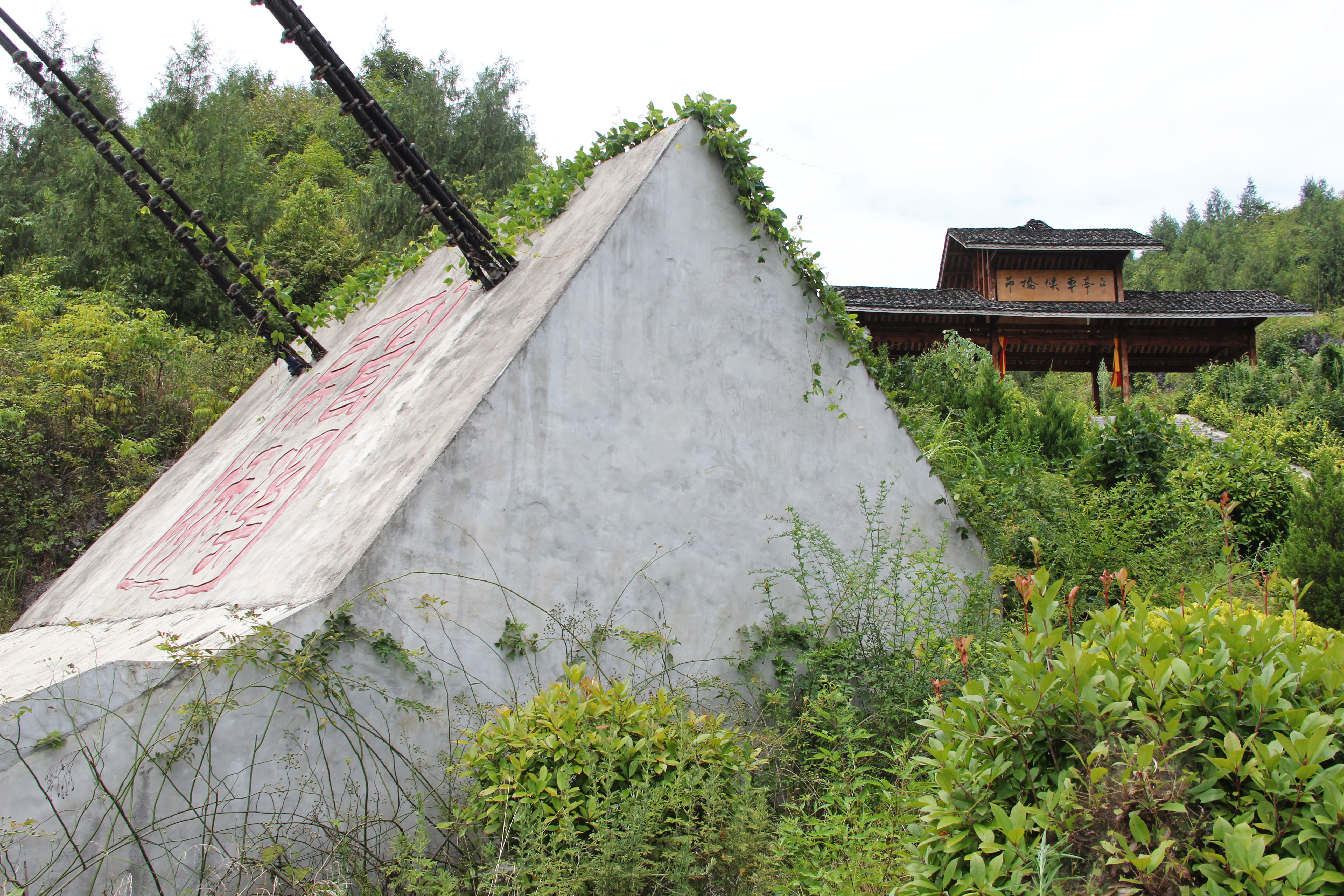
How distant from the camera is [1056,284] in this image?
2012 cm

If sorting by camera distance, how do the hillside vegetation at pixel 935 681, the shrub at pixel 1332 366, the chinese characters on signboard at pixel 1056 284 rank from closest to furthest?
the hillside vegetation at pixel 935 681 < the shrub at pixel 1332 366 < the chinese characters on signboard at pixel 1056 284

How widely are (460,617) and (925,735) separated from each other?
6.42 ft

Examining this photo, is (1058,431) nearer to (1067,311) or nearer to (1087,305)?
(1067,311)

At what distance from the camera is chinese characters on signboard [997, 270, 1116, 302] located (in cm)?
1995

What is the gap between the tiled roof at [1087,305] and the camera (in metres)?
16.7

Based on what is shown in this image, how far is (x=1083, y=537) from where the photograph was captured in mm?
6023

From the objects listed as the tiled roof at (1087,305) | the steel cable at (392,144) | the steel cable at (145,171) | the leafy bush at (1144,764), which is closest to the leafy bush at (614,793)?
the leafy bush at (1144,764)

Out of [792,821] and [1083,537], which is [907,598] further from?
[792,821]

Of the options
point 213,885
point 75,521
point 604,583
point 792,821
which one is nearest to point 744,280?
point 604,583

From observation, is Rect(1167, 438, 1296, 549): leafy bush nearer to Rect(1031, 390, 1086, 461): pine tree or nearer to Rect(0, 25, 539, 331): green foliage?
Rect(1031, 390, 1086, 461): pine tree

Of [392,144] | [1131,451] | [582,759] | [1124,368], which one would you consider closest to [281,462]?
[392,144]

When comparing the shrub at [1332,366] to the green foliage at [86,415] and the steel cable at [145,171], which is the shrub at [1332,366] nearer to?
the steel cable at [145,171]

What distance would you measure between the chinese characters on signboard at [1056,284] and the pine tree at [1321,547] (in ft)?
48.8

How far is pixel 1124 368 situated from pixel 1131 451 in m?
12.2
